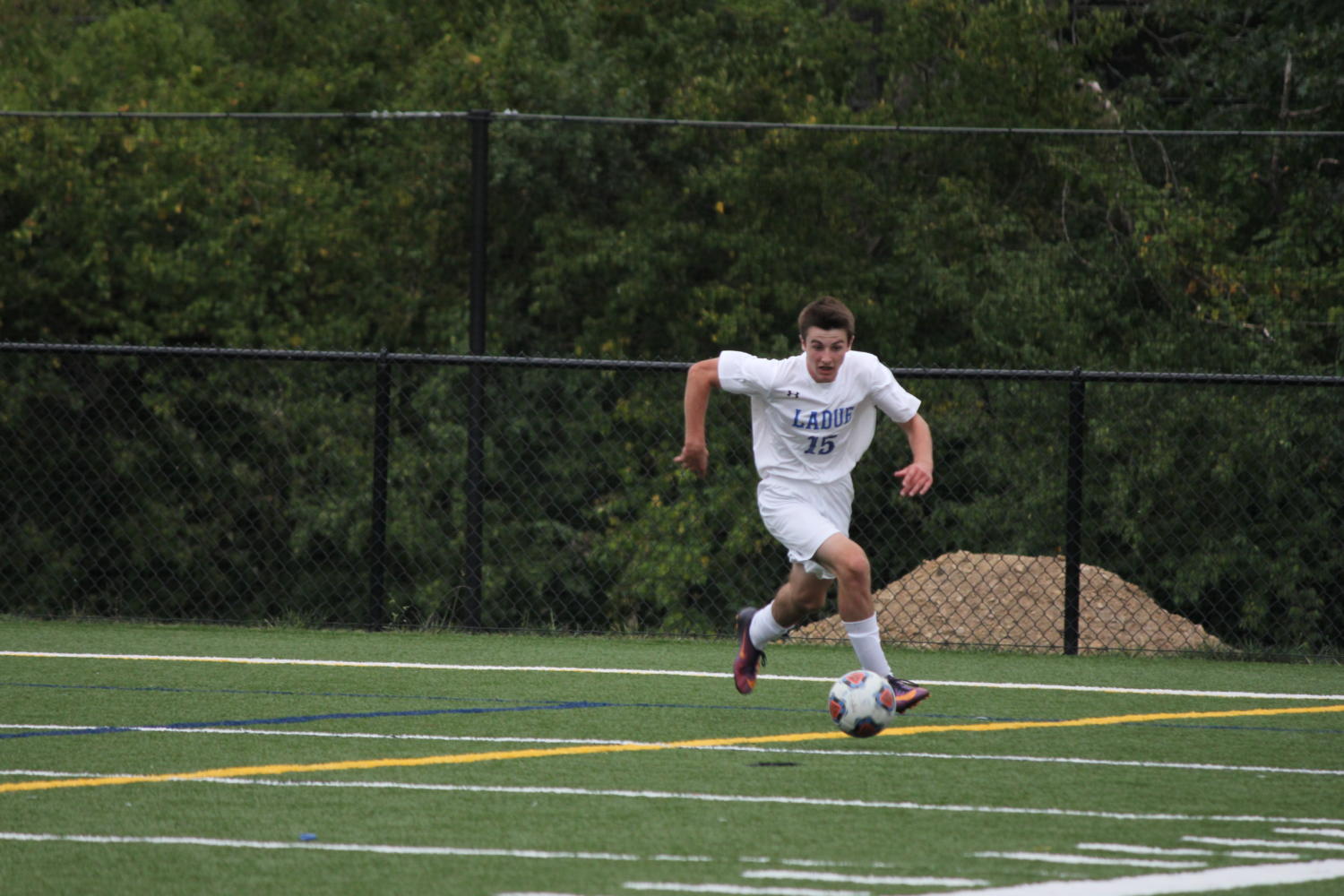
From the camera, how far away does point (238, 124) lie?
79.3 feet

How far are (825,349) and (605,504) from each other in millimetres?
10862

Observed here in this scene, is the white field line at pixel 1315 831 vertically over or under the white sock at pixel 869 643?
under

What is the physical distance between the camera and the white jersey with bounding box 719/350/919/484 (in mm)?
7957

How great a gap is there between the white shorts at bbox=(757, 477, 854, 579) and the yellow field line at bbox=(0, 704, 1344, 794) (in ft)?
2.58

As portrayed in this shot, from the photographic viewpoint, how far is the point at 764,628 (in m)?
8.32

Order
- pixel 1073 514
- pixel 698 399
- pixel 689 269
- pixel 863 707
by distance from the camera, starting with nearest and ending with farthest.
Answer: pixel 863 707
pixel 698 399
pixel 1073 514
pixel 689 269

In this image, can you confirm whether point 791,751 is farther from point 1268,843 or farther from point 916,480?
point 1268,843

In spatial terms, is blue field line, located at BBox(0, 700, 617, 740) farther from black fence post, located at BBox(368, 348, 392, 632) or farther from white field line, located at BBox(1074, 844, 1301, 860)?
black fence post, located at BBox(368, 348, 392, 632)

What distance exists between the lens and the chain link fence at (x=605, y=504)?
43.2 ft

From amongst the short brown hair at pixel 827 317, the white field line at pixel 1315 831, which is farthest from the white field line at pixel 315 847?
the short brown hair at pixel 827 317

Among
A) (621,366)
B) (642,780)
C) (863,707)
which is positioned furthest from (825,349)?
(621,366)

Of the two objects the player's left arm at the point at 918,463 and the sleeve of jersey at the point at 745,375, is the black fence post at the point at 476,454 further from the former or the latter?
the player's left arm at the point at 918,463

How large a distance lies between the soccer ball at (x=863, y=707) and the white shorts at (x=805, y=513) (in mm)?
A: 755

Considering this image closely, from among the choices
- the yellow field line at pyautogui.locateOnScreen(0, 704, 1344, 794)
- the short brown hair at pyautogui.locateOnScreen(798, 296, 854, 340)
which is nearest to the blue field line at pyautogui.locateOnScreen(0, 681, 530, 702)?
the yellow field line at pyautogui.locateOnScreen(0, 704, 1344, 794)
